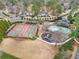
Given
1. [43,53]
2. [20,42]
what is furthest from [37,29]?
[43,53]

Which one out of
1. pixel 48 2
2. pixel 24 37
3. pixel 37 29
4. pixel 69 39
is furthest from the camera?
pixel 48 2

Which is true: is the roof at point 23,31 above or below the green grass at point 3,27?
below

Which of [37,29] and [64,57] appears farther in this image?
[37,29]

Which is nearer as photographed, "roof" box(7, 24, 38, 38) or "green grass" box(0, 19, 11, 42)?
"green grass" box(0, 19, 11, 42)

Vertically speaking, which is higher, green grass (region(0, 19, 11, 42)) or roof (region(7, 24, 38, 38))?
green grass (region(0, 19, 11, 42))

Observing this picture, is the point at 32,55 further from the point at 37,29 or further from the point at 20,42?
the point at 37,29

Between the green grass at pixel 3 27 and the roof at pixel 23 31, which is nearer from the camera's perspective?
the green grass at pixel 3 27

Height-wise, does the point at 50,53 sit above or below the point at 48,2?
below

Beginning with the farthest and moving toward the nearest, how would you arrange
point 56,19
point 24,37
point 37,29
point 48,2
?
point 48,2 < point 56,19 < point 37,29 < point 24,37
